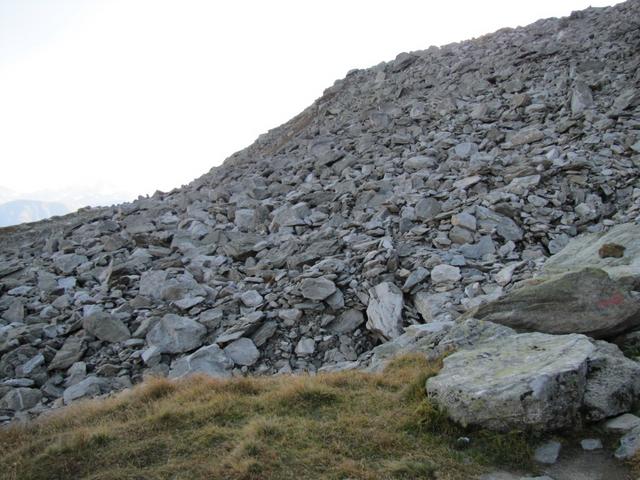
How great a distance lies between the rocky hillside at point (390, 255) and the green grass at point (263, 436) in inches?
24.7

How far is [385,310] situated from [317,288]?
2136 millimetres

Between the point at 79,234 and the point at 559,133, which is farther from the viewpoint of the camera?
the point at 79,234

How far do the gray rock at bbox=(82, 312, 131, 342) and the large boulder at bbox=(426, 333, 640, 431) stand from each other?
390 inches

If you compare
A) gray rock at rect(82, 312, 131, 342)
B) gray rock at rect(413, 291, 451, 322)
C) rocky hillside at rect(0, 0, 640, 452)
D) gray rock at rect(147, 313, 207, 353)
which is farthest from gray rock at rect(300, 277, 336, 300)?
gray rock at rect(82, 312, 131, 342)

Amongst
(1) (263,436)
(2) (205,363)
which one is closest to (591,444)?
(1) (263,436)

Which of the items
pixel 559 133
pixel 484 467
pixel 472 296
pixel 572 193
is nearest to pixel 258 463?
pixel 484 467

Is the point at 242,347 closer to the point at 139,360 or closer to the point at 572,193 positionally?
the point at 139,360

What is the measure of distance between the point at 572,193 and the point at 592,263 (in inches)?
259

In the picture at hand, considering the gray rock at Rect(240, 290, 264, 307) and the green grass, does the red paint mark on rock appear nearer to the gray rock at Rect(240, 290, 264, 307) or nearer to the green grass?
the green grass

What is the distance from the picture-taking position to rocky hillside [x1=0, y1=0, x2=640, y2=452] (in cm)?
877

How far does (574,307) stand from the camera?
8.35m

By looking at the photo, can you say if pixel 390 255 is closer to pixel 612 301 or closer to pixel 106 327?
pixel 612 301

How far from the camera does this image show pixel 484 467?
19.4ft

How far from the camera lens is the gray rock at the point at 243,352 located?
39.7 feet
